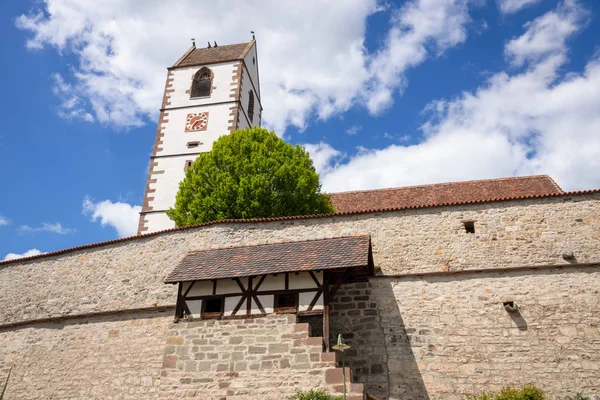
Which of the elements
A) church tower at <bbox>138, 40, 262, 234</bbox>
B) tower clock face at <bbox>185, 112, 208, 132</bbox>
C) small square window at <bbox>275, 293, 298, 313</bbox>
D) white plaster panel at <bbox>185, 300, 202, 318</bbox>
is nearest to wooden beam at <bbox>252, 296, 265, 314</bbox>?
small square window at <bbox>275, 293, 298, 313</bbox>

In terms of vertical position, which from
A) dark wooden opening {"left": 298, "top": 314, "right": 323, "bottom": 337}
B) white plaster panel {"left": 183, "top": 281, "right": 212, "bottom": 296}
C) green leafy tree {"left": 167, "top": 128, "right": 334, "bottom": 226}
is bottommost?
dark wooden opening {"left": 298, "top": 314, "right": 323, "bottom": 337}

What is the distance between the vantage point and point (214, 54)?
2842cm

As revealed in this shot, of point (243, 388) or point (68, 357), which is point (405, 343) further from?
point (68, 357)

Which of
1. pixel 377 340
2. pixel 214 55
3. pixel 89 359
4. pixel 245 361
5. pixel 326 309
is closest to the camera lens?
pixel 245 361

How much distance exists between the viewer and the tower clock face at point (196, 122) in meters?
25.0

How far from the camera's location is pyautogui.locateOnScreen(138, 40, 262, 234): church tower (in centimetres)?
2323

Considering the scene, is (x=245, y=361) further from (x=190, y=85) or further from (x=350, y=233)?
(x=190, y=85)

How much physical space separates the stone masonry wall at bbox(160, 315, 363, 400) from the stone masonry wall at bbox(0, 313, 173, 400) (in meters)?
1.53

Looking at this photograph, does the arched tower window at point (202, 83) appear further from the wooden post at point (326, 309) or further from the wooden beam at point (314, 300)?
the wooden beam at point (314, 300)

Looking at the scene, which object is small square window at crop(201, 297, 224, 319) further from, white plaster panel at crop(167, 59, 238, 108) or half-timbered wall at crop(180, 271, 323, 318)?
white plaster panel at crop(167, 59, 238, 108)

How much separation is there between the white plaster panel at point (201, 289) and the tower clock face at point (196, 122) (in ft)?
45.1

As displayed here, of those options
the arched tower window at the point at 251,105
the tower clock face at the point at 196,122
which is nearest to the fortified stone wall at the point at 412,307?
the tower clock face at the point at 196,122

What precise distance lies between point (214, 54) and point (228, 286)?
19287mm

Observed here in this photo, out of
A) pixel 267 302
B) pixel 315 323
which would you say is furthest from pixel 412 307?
pixel 267 302
